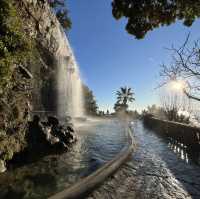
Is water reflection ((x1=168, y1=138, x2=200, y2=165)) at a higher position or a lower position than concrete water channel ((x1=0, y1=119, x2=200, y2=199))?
higher

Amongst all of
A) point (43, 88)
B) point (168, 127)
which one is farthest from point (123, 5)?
point (43, 88)

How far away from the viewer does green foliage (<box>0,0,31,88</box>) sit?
7.12 metres

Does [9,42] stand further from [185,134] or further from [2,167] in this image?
[185,134]

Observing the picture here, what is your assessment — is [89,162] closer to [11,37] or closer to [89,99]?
[11,37]

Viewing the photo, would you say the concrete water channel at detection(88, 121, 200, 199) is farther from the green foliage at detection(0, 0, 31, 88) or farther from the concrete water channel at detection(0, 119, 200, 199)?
the green foliage at detection(0, 0, 31, 88)

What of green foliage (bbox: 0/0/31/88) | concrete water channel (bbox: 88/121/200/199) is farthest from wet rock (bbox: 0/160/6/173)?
concrete water channel (bbox: 88/121/200/199)

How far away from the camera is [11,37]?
755cm

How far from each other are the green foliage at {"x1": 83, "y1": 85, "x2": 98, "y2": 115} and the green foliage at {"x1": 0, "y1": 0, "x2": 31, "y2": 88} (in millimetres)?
47556

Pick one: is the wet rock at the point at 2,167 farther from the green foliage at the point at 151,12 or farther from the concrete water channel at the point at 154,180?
the green foliage at the point at 151,12

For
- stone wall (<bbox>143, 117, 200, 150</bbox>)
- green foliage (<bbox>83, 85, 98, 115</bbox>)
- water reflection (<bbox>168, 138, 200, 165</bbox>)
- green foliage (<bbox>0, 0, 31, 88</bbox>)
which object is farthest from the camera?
green foliage (<bbox>83, 85, 98, 115</bbox>)

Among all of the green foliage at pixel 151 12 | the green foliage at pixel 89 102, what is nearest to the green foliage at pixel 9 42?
the green foliage at pixel 151 12

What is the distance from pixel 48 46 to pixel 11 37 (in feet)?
46.4

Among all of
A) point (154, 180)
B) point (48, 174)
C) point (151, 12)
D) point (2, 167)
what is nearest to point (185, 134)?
point (154, 180)

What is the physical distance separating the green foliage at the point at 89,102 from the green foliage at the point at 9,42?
1872 inches
